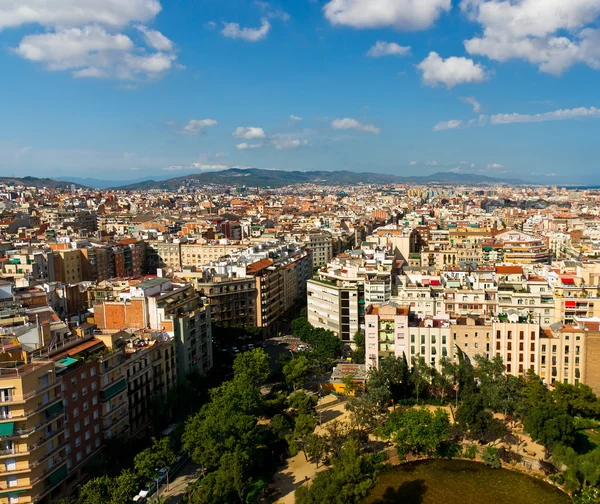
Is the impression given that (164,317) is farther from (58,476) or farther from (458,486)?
(458,486)

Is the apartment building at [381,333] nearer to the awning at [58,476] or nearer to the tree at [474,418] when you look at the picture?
the tree at [474,418]

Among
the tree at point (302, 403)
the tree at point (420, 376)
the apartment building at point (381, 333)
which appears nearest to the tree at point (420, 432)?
the tree at point (420, 376)

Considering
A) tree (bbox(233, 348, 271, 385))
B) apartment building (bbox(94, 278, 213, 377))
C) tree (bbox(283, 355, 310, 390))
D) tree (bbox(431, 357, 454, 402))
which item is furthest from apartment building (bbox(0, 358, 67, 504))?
tree (bbox(431, 357, 454, 402))

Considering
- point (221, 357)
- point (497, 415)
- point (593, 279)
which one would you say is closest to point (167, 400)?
point (221, 357)

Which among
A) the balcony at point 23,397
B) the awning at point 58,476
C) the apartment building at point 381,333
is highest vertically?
the balcony at point 23,397

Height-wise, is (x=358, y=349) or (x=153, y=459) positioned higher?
(x=153, y=459)

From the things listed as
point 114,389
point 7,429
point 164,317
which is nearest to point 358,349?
point 164,317

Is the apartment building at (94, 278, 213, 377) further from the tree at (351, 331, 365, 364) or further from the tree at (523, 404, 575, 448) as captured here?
the tree at (523, 404, 575, 448)

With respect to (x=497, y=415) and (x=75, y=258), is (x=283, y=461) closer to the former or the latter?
(x=497, y=415)

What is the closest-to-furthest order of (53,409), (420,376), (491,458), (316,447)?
1. (53,409)
2. (316,447)
3. (491,458)
4. (420,376)
